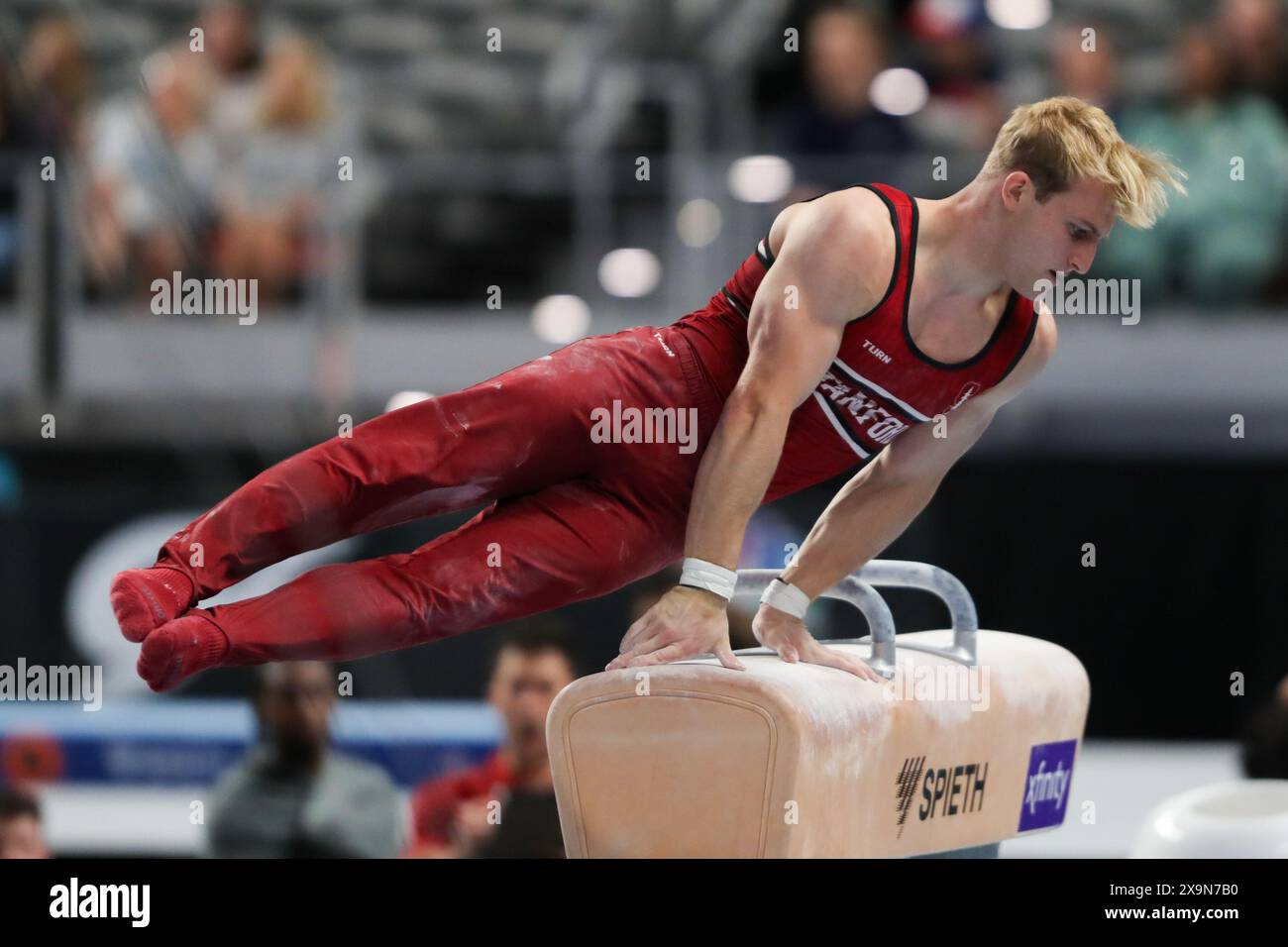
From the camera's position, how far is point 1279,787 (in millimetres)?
3699

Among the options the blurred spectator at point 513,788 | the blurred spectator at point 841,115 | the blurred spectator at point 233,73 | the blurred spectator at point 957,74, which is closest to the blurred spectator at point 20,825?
the blurred spectator at point 513,788

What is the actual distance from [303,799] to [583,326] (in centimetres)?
241

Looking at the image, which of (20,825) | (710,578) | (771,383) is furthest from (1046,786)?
(20,825)

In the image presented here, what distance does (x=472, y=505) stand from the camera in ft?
10.9

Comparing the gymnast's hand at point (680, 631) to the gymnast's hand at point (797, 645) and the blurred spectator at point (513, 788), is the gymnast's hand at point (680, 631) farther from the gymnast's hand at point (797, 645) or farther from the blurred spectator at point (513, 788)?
the blurred spectator at point (513, 788)

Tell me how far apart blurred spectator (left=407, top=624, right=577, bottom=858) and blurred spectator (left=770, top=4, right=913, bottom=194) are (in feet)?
7.21

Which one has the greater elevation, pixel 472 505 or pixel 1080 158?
pixel 1080 158

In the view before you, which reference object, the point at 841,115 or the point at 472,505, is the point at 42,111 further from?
the point at 472,505

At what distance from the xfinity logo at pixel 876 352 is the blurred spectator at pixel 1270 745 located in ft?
6.48

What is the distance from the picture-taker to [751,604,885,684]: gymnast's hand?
3141mm

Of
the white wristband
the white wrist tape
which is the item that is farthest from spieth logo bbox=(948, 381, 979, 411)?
the white wrist tape

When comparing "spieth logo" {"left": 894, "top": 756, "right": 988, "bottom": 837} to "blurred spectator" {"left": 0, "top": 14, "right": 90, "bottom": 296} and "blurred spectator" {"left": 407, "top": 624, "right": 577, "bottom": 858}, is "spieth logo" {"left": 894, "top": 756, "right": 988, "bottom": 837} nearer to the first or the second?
"blurred spectator" {"left": 407, "top": 624, "right": 577, "bottom": 858}
